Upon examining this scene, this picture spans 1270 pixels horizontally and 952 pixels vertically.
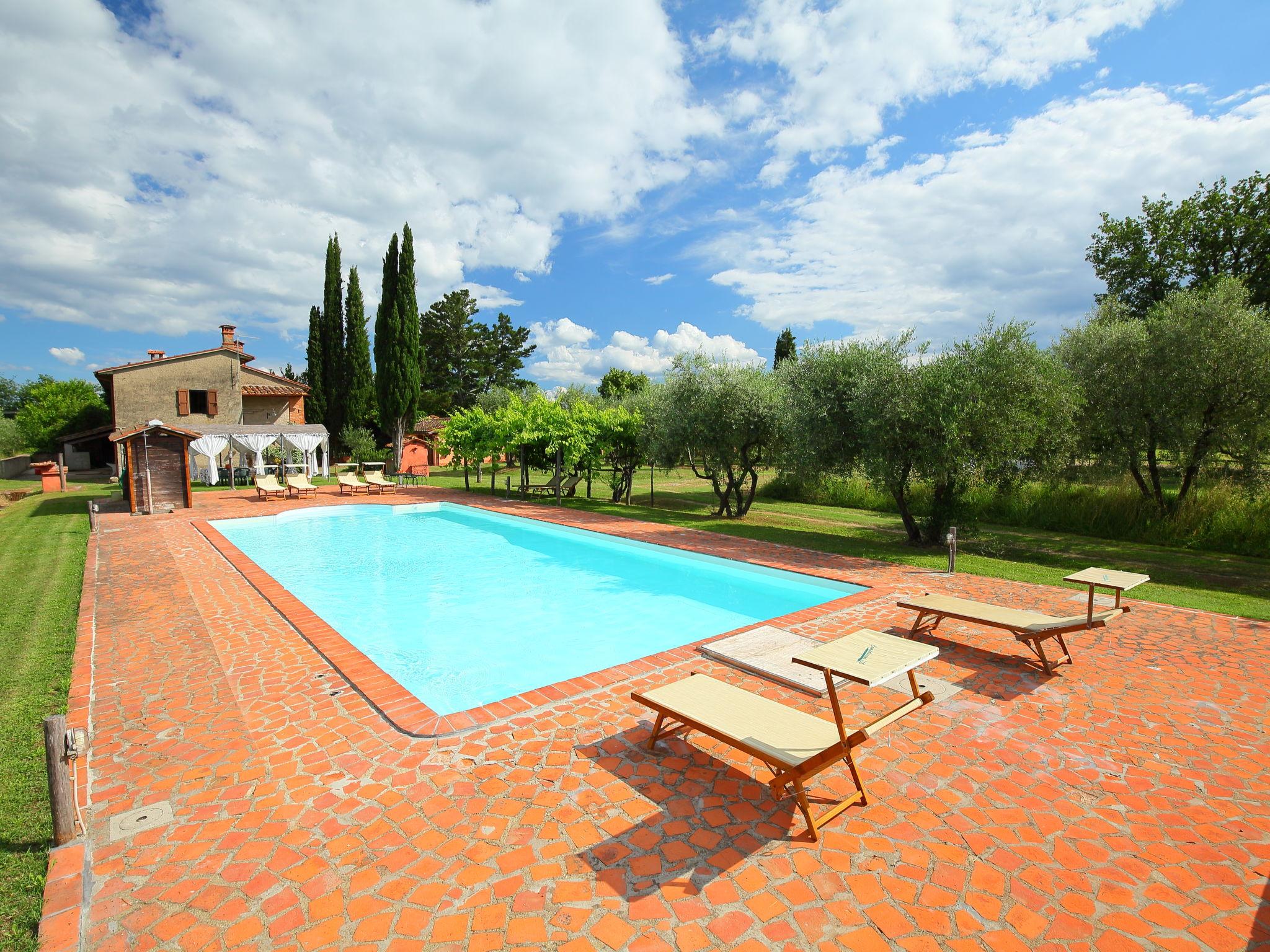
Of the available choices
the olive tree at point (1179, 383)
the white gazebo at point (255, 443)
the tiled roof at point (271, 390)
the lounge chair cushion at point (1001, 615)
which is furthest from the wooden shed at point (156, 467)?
the olive tree at point (1179, 383)

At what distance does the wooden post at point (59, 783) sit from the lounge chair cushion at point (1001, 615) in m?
6.57

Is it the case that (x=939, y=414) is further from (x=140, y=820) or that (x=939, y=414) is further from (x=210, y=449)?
(x=210, y=449)

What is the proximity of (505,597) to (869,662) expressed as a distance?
726 centimetres

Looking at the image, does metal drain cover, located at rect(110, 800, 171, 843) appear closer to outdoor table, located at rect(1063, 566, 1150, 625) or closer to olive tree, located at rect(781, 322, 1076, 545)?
outdoor table, located at rect(1063, 566, 1150, 625)

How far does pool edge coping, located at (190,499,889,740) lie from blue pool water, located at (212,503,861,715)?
1.97ft

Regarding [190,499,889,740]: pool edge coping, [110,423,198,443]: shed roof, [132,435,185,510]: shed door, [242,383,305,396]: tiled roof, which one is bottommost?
[190,499,889,740]: pool edge coping

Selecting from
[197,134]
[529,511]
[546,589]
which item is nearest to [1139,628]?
[546,589]

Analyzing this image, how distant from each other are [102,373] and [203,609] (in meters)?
27.7

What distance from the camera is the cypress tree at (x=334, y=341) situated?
117ft

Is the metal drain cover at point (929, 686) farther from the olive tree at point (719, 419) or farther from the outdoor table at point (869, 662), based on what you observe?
the olive tree at point (719, 419)

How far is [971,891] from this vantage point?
2.78 metres

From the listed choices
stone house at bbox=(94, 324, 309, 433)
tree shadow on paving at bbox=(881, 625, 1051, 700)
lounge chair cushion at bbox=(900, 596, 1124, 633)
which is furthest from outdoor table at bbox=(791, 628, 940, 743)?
stone house at bbox=(94, 324, 309, 433)

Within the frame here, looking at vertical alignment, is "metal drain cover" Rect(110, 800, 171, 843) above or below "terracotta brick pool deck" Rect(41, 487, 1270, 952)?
above

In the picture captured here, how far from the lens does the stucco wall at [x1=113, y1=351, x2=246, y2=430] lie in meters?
27.1
